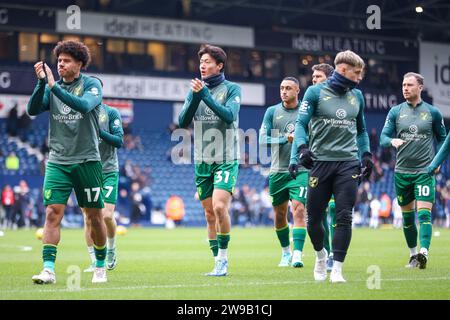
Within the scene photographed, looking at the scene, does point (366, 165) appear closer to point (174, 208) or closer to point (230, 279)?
point (230, 279)

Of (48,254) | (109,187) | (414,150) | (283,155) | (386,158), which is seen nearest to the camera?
(48,254)

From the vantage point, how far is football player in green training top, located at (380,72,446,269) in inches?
528

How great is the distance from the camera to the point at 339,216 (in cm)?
999

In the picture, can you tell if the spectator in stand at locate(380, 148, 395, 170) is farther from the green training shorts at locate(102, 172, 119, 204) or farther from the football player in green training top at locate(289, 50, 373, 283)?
the football player in green training top at locate(289, 50, 373, 283)

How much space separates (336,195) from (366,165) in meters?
0.53

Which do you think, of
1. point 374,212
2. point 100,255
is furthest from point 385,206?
point 100,255

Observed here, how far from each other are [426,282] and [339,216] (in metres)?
1.39

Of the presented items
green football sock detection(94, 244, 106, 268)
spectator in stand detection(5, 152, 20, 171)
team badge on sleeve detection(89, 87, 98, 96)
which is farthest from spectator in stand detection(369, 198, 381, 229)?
team badge on sleeve detection(89, 87, 98, 96)

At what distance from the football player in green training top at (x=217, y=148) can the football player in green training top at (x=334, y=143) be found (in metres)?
1.51

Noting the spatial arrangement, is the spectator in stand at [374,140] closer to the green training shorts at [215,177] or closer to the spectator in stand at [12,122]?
the spectator in stand at [12,122]

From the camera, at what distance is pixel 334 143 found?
33.7 feet

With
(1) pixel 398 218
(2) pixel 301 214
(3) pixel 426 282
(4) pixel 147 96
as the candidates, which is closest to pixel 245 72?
(4) pixel 147 96

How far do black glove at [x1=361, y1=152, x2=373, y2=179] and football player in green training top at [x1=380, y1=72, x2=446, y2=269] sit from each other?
286 centimetres
